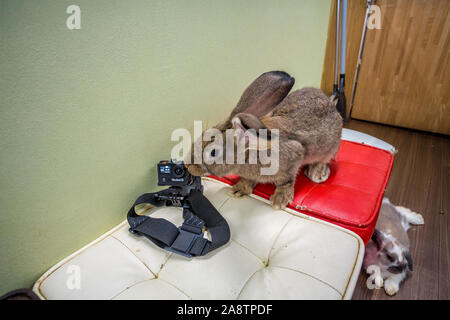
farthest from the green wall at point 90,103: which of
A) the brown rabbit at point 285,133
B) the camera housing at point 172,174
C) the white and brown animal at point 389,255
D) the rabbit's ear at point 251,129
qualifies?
the white and brown animal at point 389,255

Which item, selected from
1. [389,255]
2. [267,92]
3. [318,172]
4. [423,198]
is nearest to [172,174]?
[267,92]

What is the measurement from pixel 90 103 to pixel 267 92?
623mm

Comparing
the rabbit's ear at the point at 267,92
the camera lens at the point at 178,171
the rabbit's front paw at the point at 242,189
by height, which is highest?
the rabbit's ear at the point at 267,92

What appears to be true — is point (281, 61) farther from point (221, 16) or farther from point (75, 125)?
point (75, 125)

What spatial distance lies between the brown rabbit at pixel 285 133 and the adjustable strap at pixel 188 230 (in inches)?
7.0

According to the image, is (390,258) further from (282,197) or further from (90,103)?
(90,103)

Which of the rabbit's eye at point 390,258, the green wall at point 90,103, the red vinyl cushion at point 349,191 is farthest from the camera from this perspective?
the rabbit's eye at point 390,258

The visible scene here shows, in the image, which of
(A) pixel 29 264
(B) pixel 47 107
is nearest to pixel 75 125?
(B) pixel 47 107

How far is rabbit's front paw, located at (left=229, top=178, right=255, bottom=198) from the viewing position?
1.23m

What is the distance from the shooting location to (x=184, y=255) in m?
0.93

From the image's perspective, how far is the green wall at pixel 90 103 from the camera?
2.38 feet

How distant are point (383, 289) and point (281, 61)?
146 cm

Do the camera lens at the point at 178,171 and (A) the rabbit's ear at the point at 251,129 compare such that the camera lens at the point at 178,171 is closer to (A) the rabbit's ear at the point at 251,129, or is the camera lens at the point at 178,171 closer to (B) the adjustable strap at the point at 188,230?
(B) the adjustable strap at the point at 188,230

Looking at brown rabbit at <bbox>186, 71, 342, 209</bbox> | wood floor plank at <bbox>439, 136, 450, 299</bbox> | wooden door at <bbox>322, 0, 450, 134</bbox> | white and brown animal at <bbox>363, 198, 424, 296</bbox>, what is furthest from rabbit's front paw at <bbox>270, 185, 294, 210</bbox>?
wooden door at <bbox>322, 0, 450, 134</bbox>
